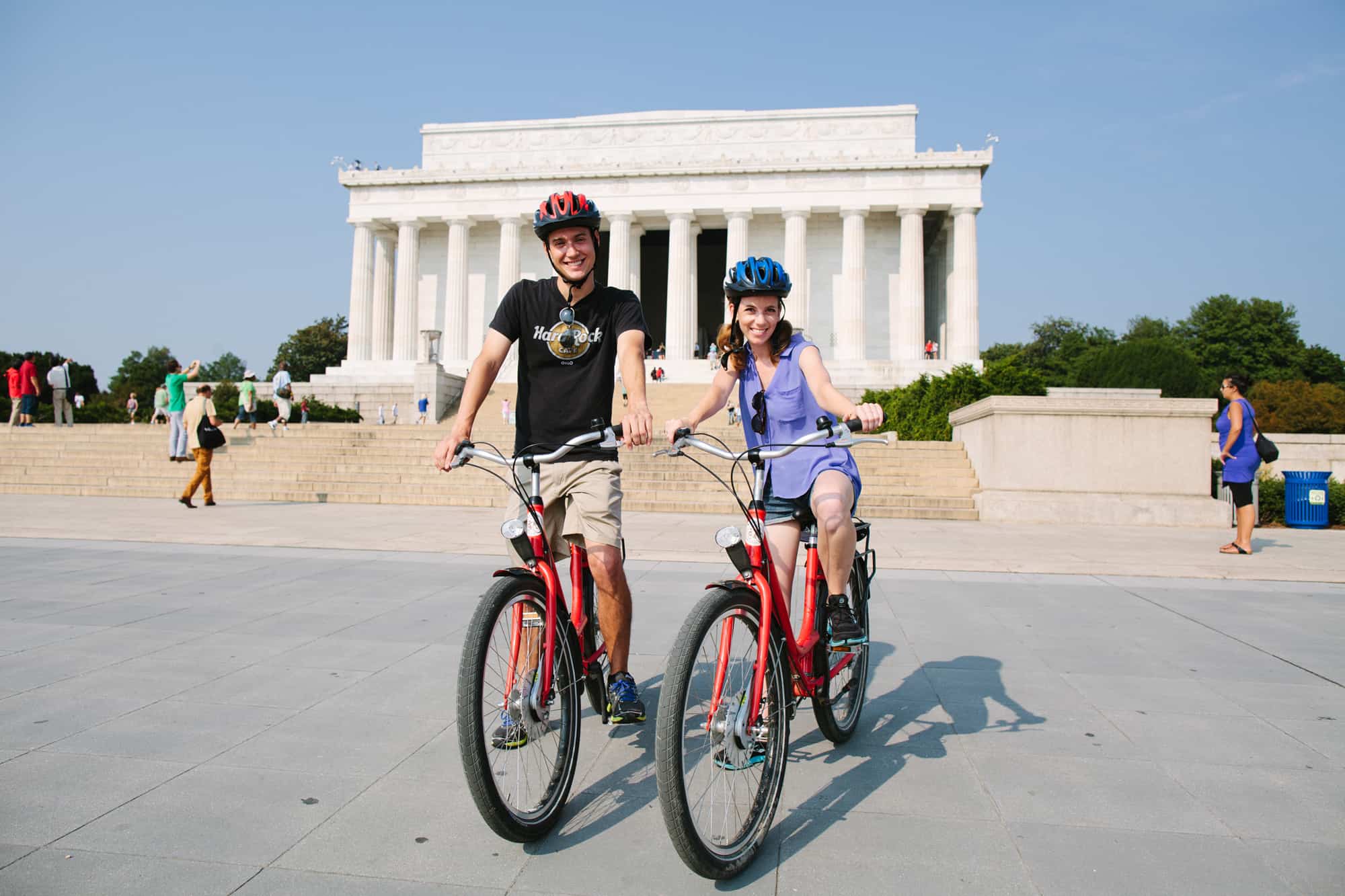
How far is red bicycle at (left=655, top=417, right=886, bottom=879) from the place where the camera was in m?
2.44

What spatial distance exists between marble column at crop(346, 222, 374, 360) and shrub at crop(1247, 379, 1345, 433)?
41.6 m

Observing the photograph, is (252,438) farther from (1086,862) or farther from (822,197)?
(822,197)

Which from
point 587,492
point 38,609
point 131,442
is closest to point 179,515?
point 38,609

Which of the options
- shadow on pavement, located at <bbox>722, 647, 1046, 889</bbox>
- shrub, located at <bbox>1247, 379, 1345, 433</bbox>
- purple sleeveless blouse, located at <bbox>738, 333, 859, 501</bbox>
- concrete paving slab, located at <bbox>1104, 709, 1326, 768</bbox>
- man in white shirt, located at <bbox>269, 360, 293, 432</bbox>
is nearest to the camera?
shadow on pavement, located at <bbox>722, 647, 1046, 889</bbox>

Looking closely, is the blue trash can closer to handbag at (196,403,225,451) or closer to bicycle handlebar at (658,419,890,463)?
bicycle handlebar at (658,419,890,463)

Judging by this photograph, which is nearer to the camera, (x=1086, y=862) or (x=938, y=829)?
(x=1086, y=862)

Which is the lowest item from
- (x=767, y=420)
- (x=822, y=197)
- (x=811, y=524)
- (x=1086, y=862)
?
(x=1086, y=862)

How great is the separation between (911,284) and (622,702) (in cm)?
4295

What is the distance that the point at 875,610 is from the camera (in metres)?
6.93

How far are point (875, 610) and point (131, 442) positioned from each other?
769 inches

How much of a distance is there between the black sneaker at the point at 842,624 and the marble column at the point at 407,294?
4597 cm

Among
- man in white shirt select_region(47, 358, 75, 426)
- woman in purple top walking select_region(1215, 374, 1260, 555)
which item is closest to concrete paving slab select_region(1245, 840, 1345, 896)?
woman in purple top walking select_region(1215, 374, 1260, 555)

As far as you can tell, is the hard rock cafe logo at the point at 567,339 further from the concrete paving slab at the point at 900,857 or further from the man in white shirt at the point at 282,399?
the man in white shirt at the point at 282,399

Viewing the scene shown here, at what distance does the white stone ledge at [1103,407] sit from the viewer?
47.5 feet
